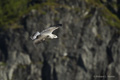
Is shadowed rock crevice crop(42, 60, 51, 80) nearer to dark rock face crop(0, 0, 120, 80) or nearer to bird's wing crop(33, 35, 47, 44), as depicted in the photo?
dark rock face crop(0, 0, 120, 80)

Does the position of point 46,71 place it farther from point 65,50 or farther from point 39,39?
point 39,39

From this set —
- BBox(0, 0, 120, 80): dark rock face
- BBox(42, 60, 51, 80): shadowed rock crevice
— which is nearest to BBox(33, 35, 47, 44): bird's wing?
BBox(0, 0, 120, 80): dark rock face

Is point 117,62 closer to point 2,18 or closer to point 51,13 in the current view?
point 51,13

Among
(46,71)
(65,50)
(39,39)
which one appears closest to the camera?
(39,39)

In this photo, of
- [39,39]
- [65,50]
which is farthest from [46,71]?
[39,39]

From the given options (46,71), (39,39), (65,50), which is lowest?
(46,71)

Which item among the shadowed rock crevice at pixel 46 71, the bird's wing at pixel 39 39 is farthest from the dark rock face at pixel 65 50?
the bird's wing at pixel 39 39

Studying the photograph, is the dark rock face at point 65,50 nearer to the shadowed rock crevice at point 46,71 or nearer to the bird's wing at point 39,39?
the shadowed rock crevice at point 46,71

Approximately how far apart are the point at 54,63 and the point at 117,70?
1103 inches

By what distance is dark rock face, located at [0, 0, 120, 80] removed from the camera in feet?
504

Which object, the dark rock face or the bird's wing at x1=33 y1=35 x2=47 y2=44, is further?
the dark rock face

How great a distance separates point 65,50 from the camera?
509 feet

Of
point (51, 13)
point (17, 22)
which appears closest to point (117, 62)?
point (51, 13)

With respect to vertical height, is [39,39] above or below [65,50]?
below
